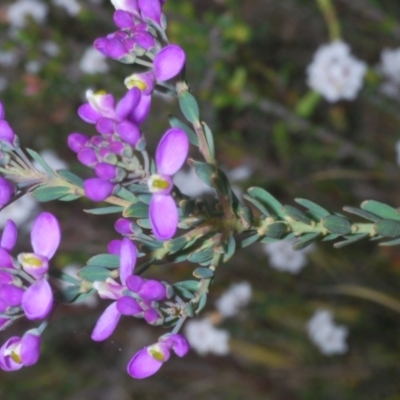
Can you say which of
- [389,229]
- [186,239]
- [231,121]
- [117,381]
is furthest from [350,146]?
[117,381]

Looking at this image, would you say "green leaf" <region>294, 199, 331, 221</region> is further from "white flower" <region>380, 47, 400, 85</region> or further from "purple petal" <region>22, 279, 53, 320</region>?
"white flower" <region>380, 47, 400, 85</region>

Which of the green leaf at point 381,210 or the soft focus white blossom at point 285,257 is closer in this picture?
the green leaf at point 381,210

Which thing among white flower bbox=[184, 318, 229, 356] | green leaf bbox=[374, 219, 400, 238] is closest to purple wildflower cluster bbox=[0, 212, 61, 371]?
green leaf bbox=[374, 219, 400, 238]

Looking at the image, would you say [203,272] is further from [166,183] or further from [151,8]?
[151,8]

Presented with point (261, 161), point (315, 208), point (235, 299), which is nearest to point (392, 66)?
point (261, 161)

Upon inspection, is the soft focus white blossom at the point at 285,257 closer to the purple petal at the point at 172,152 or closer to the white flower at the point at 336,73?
the white flower at the point at 336,73

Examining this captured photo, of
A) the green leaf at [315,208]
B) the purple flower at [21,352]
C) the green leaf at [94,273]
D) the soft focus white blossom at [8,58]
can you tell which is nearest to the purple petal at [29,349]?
the purple flower at [21,352]

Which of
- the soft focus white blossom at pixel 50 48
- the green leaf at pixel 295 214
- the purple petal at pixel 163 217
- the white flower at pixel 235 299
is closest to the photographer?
the purple petal at pixel 163 217
